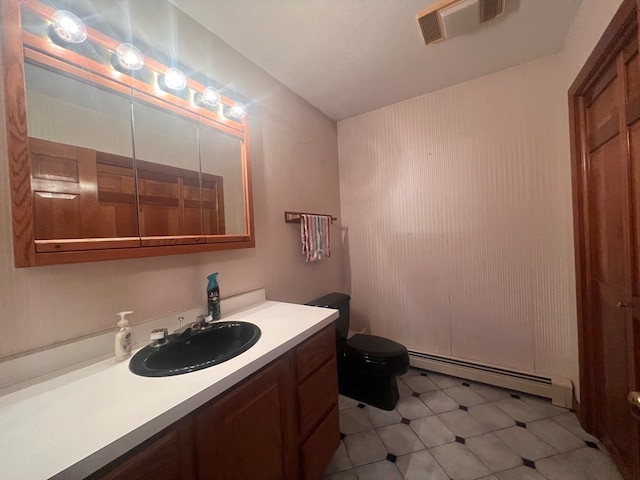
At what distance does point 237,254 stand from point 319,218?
30.1 inches

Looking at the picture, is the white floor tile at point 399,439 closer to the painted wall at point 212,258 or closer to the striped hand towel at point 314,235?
the painted wall at point 212,258

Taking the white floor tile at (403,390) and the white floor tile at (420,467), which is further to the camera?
the white floor tile at (403,390)

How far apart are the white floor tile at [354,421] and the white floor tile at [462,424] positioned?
50cm

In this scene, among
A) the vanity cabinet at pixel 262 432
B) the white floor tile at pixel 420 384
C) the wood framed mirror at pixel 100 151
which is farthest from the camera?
the white floor tile at pixel 420 384

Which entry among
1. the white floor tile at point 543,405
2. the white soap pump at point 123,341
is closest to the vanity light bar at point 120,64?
the white soap pump at point 123,341

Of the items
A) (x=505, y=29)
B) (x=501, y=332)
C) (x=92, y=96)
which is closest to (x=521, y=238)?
(x=501, y=332)

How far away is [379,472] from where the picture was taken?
124 centimetres

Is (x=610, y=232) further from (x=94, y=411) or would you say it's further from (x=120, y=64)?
(x=120, y=64)

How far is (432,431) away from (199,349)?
148 centimetres

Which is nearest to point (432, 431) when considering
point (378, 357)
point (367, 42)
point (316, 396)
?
point (378, 357)

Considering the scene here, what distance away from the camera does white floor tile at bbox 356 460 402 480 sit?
121 cm

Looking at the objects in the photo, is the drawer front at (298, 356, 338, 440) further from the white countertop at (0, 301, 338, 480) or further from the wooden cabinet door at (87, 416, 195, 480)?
the wooden cabinet door at (87, 416, 195, 480)

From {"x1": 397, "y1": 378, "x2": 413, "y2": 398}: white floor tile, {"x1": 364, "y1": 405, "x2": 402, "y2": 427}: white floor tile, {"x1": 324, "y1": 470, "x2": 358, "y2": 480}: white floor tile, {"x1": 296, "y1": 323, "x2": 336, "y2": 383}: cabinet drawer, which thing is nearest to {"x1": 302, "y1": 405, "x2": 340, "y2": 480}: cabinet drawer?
{"x1": 324, "y1": 470, "x2": 358, "y2": 480}: white floor tile

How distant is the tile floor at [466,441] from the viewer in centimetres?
121
